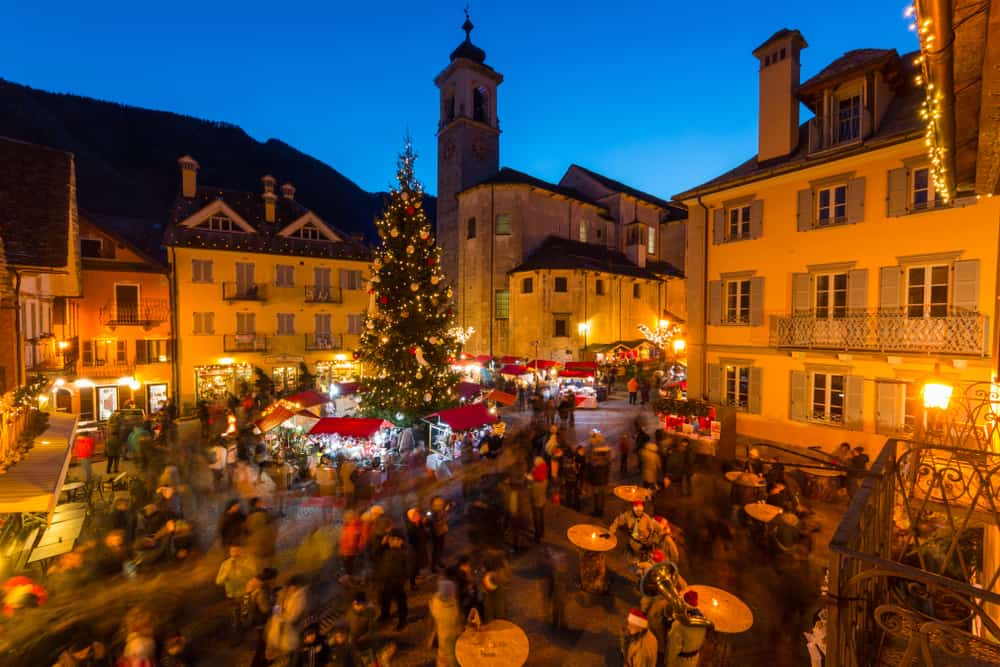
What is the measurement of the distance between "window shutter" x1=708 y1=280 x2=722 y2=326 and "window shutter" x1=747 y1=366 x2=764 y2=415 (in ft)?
7.17

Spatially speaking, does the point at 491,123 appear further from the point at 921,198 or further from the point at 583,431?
the point at 921,198

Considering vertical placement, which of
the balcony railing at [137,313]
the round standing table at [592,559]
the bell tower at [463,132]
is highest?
the bell tower at [463,132]

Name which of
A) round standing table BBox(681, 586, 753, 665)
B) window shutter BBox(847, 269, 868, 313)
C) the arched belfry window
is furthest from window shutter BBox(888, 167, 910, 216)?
the arched belfry window

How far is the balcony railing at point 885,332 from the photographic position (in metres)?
12.0

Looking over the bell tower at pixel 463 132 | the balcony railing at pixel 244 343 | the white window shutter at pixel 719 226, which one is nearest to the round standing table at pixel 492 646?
the white window shutter at pixel 719 226

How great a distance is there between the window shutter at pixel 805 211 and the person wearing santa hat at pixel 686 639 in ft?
45.7

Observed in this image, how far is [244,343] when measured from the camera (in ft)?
85.9

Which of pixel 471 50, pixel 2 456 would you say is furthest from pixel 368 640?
pixel 471 50

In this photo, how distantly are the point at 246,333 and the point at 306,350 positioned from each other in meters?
3.42

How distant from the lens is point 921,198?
13.0m

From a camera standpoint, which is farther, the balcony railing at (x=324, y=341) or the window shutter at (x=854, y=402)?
the balcony railing at (x=324, y=341)

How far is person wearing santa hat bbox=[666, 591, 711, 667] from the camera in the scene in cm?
564

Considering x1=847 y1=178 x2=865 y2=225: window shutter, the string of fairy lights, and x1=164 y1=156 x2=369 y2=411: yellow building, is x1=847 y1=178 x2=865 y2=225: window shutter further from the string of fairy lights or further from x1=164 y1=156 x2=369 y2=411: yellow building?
x1=164 y1=156 x2=369 y2=411: yellow building

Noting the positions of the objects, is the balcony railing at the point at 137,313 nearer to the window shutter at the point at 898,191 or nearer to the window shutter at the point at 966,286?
the window shutter at the point at 898,191
